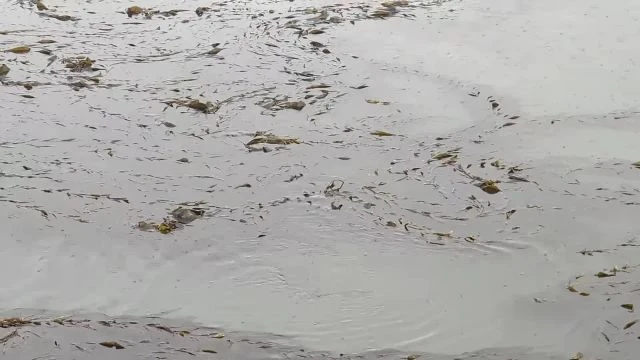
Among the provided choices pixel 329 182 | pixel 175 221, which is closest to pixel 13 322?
pixel 175 221

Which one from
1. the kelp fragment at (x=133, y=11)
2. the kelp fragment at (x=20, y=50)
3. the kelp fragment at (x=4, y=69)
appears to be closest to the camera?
the kelp fragment at (x=4, y=69)

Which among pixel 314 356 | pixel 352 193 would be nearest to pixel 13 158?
pixel 352 193

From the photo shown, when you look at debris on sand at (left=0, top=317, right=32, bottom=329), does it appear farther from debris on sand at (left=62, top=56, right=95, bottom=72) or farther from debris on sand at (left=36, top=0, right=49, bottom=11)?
debris on sand at (left=36, top=0, right=49, bottom=11)

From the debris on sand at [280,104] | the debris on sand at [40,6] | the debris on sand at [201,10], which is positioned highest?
the debris on sand at [201,10]

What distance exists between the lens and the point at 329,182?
409 centimetres

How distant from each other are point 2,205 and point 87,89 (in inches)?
60.5

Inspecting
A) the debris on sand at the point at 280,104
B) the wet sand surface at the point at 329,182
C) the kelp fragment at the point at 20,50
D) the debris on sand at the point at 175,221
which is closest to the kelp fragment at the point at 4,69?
the wet sand surface at the point at 329,182

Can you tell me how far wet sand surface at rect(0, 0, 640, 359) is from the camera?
3.10m

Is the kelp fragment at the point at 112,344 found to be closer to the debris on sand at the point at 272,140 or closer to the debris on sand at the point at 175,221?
the debris on sand at the point at 175,221

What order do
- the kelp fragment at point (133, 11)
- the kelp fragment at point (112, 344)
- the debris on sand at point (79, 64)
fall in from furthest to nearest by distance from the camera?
1. the kelp fragment at point (133, 11)
2. the debris on sand at point (79, 64)
3. the kelp fragment at point (112, 344)

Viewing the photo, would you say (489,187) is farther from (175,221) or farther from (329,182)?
(175,221)

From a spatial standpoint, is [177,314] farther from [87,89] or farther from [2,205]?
[87,89]

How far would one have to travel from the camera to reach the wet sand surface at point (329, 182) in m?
3.10

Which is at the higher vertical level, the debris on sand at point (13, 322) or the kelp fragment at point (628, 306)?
the kelp fragment at point (628, 306)
